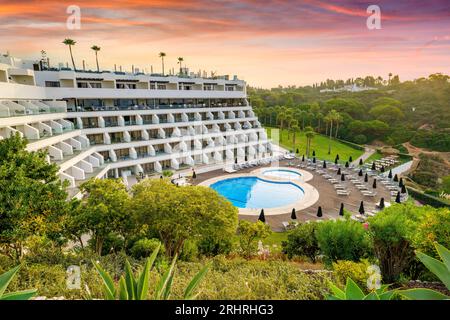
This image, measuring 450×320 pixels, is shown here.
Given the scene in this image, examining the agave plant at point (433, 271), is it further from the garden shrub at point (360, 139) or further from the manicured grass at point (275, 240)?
the garden shrub at point (360, 139)

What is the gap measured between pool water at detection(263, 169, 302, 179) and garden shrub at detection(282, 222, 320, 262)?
20.7 metres

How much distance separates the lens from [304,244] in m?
15.6

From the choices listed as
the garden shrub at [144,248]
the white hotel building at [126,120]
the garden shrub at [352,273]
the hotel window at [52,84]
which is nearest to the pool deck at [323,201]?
the white hotel building at [126,120]

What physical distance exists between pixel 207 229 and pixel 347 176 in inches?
1055

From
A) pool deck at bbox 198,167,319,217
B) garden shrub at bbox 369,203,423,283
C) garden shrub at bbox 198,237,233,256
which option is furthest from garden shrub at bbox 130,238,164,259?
pool deck at bbox 198,167,319,217

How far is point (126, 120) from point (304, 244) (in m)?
29.0

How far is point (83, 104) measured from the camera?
34188mm

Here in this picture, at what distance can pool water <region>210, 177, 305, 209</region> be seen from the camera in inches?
1115

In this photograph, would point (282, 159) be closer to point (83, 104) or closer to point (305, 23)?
point (83, 104)

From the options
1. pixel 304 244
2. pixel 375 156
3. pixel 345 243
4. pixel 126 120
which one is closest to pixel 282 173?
pixel 126 120

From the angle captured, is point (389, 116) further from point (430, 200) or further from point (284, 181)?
point (284, 181)

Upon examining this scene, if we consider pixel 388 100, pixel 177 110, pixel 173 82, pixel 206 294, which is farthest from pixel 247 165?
pixel 388 100

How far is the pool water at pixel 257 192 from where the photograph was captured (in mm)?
28312

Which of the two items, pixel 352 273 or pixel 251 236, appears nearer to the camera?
pixel 352 273
